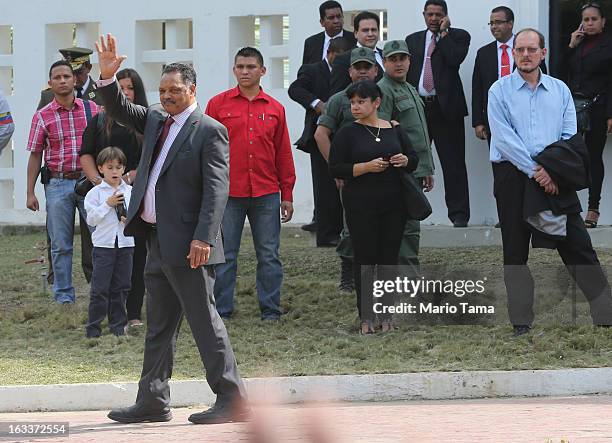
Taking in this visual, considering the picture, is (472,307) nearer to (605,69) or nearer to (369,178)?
(369,178)

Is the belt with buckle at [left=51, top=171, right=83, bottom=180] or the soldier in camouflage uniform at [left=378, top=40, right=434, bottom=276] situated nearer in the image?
the soldier in camouflage uniform at [left=378, top=40, right=434, bottom=276]

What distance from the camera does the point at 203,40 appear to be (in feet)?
46.9

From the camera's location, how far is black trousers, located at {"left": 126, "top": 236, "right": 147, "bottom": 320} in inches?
394

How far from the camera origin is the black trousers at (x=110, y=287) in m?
9.48

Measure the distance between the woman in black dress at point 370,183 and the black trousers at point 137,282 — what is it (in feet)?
5.48

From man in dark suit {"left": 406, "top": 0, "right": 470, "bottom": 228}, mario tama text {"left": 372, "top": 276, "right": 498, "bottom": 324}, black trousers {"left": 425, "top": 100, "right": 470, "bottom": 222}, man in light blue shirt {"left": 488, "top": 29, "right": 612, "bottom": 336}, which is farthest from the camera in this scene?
black trousers {"left": 425, "top": 100, "right": 470, "bottom": 222}

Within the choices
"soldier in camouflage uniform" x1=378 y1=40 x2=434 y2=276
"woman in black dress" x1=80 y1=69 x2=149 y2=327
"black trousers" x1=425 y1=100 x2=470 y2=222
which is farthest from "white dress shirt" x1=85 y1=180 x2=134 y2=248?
"black trousers" x1=425 y1=100 x2=470 y2=222

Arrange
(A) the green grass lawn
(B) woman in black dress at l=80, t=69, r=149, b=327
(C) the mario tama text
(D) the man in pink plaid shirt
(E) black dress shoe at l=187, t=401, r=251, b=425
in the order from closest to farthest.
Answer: (E) black dress shoe at l=187, t=401, r=251, b=425
(A) the green grass lawn
(C) the mario tama text
(B) woman in black dress at l=80, t=69, r=149, b=327
(D) the man in pink plaid shirt

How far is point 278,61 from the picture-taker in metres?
14.1

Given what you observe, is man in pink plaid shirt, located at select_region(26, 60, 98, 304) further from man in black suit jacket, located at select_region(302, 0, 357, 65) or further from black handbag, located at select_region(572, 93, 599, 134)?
black handbag, located at select_region(572, 93, 599, 134)

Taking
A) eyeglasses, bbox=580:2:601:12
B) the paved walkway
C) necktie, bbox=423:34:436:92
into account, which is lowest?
the paved walkway

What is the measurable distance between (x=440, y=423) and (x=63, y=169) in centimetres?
524

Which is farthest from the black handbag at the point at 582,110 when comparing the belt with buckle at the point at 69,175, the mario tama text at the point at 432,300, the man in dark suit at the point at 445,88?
the belt with buckle at the point at 69,175

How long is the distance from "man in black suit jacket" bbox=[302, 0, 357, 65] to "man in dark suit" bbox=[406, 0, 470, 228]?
0.65m
